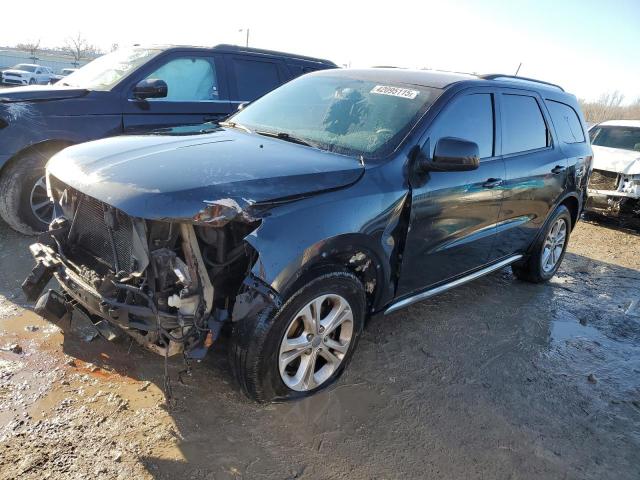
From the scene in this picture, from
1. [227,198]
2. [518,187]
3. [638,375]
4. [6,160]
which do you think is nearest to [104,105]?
[6,160]

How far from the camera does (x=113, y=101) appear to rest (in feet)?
16.7

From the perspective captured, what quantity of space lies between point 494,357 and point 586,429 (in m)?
0.83

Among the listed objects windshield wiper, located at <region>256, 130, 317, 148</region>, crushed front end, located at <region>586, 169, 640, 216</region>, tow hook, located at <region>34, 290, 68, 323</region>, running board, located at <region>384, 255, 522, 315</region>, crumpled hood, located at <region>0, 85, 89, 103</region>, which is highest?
windshield wiper, located at <region>256, 130, 317, 148</region>

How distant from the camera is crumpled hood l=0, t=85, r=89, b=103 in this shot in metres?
4.55

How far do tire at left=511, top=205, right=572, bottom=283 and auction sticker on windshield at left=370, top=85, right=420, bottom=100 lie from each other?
2433 mm

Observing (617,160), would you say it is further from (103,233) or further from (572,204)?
(103,233)

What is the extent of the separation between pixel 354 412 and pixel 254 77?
4.65 meters

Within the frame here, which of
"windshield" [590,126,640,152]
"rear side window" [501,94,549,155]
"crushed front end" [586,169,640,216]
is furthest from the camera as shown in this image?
"windshield" [590,126,640,152]

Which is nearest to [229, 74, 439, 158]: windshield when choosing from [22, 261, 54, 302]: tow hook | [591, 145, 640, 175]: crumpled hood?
[22, 261, 54, 302]: tow hook

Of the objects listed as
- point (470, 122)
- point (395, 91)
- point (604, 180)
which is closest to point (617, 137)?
point (604, 180)

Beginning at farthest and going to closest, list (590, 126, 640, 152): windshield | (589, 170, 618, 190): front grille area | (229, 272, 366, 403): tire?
(590, 126, 640, 152): windshield
(589, 170, 618, 190): front grille area
(229, 272, 366, 403): tire

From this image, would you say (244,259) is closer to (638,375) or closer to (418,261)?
(418,261)

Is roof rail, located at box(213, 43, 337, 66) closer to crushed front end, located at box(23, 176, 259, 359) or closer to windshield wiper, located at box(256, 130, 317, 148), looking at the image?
windshield wiper, located at box(256, 130, 317, 148)

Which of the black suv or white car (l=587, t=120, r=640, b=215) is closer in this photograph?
the black suv
